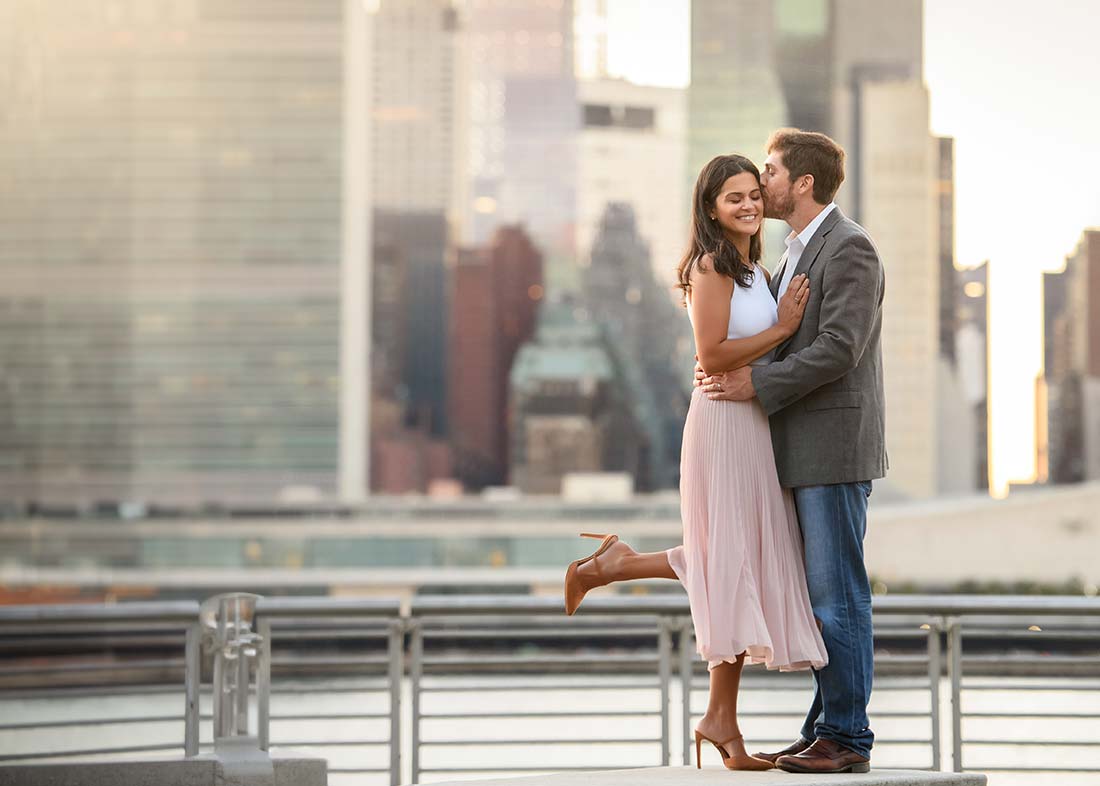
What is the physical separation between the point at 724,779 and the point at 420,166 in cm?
16351

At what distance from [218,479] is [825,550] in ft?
Result: 305

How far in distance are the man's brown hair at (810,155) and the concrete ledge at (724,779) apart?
1.42 meters

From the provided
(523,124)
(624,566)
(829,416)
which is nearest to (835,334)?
(829,416)

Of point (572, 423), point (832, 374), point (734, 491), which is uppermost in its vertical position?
point (572, 423)

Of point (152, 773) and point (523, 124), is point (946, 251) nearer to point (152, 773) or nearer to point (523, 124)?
point (523, 124)

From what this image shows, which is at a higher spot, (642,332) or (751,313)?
(642,332)

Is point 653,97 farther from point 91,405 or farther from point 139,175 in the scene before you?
point 91,405

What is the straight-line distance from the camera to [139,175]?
95312 millimetres

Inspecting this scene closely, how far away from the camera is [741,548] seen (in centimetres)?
356

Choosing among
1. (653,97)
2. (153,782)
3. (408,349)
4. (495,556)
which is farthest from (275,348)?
(153,782)

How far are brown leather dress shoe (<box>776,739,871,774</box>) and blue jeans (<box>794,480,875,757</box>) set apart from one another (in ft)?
0.07

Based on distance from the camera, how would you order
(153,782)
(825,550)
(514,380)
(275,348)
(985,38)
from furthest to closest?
(514,380)
(275,348)
(985,38)
(153,782)
(825,550)

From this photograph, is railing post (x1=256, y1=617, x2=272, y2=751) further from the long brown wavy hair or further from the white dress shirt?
the white dress shirt

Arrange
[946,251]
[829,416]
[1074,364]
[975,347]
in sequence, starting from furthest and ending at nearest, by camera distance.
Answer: [1074,364]
[975,347]
[946,251]
[829,416]
